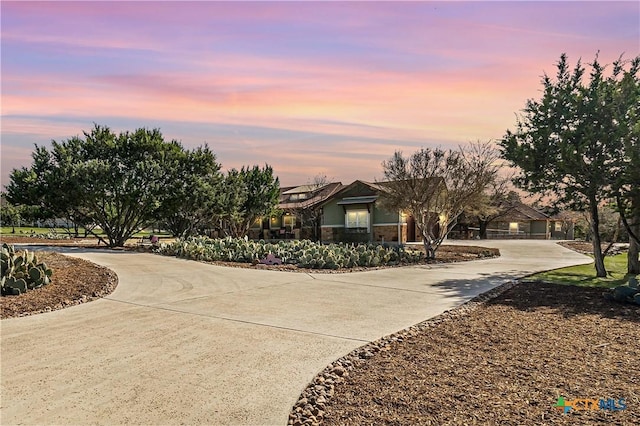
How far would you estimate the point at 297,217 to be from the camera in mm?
33938

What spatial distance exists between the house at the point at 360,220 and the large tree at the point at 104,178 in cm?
1370

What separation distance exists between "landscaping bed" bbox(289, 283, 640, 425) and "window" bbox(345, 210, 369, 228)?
2307cm

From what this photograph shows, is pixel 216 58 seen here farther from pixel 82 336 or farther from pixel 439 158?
pixel 439 158

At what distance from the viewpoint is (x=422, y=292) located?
30.6 ft

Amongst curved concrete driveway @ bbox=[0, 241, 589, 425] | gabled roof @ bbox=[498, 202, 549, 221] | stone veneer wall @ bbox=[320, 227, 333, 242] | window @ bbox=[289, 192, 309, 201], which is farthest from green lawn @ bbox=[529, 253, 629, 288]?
gabled roof @ bbox=[498, 202, 549, 221]

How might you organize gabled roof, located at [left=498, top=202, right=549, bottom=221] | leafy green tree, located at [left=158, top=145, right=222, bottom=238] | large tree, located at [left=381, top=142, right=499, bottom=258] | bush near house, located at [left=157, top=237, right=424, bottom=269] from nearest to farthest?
bush near house, located at [left=157, top=237, right=424, bottom=269], large tree, located at [left=381, top=142, right=499, bottom=258], leafy green tree, located at [left=158, top=145, right=222, bottom=238], gabled roof, located at [left=498, top=202, right=549, bottom=221]

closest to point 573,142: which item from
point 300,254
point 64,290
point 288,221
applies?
point 300,254

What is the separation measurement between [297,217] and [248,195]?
8166 mm

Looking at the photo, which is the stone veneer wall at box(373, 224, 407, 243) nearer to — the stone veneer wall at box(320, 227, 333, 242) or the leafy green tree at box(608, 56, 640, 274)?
the stone veneer wall at box(320, 227, 333, 242)

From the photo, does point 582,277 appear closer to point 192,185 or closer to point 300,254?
point 300,254

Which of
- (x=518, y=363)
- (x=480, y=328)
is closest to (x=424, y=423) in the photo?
(x=518, y=363)

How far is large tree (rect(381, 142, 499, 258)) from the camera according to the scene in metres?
17.6

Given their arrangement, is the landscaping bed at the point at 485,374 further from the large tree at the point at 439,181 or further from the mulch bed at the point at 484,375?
the large tree at the point at 439,181

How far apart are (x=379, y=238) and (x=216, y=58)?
22.2 meters
